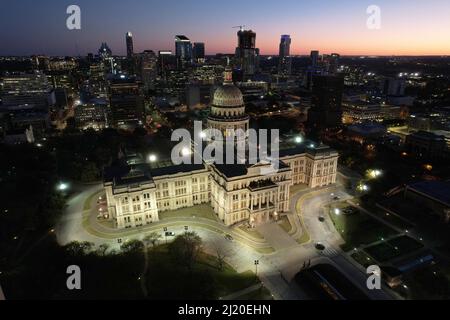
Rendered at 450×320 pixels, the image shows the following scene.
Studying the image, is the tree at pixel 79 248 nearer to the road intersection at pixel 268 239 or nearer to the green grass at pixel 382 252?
the road intersection at pixel 268 239

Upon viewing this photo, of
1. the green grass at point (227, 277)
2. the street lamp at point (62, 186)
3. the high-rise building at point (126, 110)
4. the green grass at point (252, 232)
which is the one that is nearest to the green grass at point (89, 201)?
the street lamp at point (62, 186)

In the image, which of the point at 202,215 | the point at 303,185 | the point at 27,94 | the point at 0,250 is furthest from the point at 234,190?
the point at 27,94

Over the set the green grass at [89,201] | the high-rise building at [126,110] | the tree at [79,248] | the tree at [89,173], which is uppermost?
the high-rise building at [126,110]

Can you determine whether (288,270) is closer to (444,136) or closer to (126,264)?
(126,264)

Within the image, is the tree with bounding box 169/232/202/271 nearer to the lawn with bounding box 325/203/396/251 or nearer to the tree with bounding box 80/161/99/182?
the lawn with bounding box 325/203/396/251

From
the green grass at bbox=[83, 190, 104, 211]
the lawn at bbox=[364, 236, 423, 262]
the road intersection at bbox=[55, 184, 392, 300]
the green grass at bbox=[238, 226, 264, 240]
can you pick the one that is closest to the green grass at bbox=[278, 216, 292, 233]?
the road intersection at bbox=[55, 184, 392, 300]
